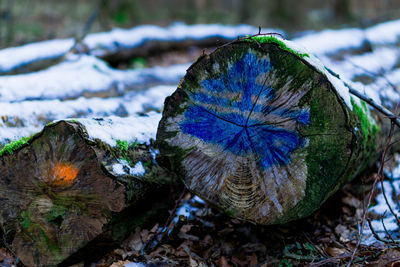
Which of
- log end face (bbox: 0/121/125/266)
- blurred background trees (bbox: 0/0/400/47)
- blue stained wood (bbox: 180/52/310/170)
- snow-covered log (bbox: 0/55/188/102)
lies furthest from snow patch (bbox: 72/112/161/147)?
blurred background trees (bbox: 0/0/400/47)

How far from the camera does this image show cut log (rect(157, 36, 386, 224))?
2146 millimetres

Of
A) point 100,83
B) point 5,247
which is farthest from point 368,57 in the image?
point 5,247

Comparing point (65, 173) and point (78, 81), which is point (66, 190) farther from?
point (78, 81)

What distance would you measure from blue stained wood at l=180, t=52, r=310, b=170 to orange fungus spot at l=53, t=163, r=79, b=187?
0.85 m

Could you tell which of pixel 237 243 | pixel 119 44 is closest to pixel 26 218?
pixel 237 243

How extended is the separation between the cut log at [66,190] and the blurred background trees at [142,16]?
4764mm

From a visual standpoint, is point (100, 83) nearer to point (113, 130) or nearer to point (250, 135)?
point (113, 130)

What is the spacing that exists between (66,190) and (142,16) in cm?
1134

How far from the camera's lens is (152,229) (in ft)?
9.62

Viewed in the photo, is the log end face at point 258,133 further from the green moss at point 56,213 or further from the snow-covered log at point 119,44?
the snow-covered log at point 119,44

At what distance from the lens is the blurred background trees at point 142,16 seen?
31.7 ft

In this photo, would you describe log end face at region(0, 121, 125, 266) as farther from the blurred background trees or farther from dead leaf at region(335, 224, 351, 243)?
the blurred background trees

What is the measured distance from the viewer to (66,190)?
2410mm

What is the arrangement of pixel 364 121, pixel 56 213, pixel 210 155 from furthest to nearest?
pixel 364 121, pixel 56 213, pixel 210 155
